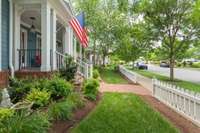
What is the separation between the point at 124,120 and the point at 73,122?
137cm

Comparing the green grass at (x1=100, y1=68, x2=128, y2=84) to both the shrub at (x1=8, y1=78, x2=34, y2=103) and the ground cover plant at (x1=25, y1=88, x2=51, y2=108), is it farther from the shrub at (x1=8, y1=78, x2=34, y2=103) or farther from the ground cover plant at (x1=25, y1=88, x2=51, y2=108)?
the ground cover plant at (x1=25, y1=88, x2=51, y2=108)

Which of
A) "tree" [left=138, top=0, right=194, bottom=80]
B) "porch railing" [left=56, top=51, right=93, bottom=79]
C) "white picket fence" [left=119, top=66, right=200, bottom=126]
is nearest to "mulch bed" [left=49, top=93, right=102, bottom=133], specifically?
"white picket fence" [left=119, top=66, right=200, bottom=126]

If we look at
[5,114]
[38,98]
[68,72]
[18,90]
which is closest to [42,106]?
[38,98]

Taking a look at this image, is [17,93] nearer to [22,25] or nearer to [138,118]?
[138,118]

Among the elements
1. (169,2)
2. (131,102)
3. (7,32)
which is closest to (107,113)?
(131,102)

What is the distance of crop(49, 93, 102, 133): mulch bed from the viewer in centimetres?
753

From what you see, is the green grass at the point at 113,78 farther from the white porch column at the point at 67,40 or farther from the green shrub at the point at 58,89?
the green shrub at the point at 58,89

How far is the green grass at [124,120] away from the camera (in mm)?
7945

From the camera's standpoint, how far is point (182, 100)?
9.92m

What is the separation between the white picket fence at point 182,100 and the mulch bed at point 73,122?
101 inches

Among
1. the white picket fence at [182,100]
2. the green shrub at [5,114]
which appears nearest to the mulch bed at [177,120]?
the white picket fence at [182,100]

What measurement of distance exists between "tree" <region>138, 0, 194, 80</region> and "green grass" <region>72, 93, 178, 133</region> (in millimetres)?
15646

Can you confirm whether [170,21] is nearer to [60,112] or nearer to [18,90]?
[18,90]

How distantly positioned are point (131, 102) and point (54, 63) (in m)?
4.28
